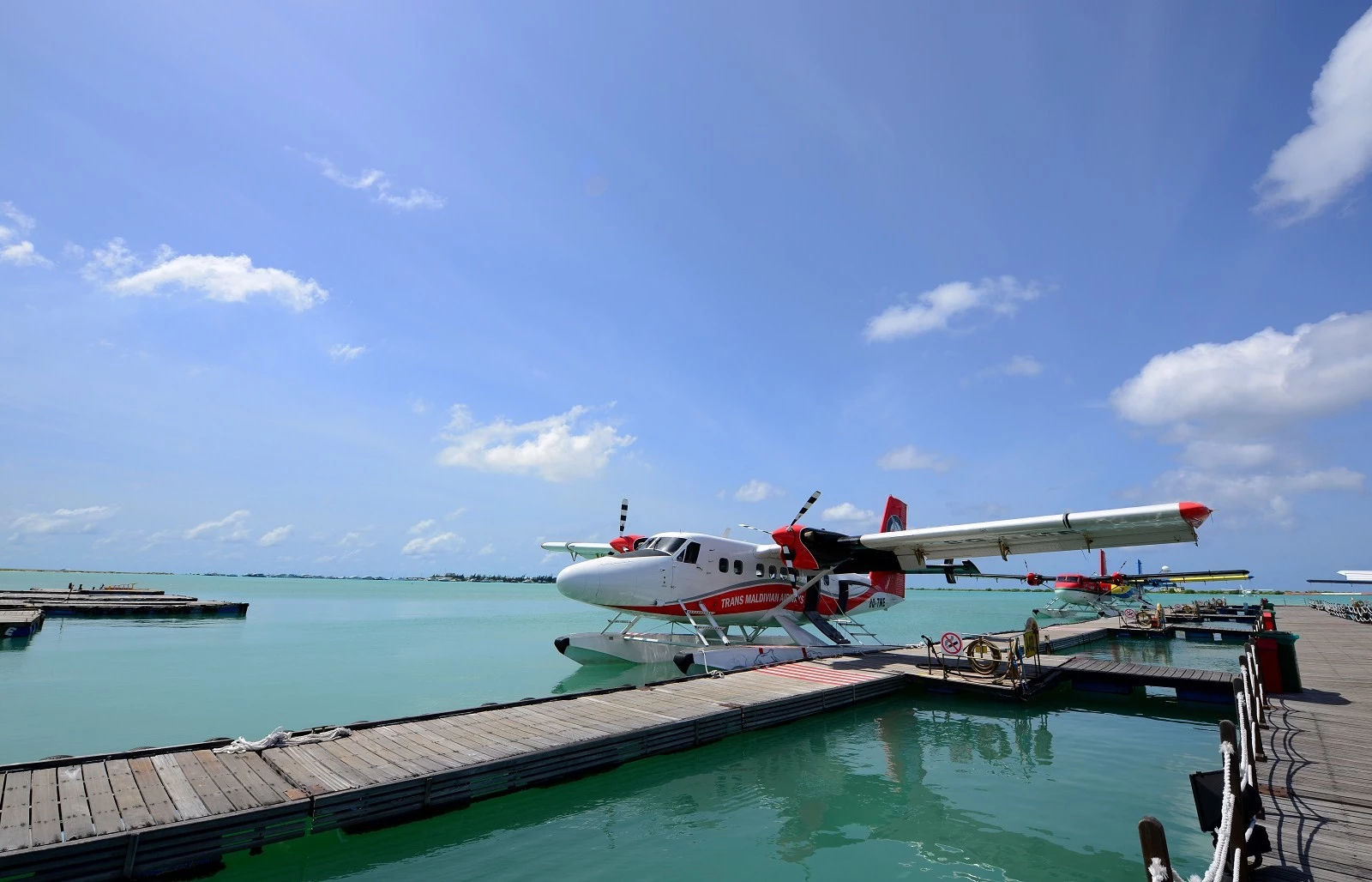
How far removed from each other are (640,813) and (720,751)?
2.85 metres

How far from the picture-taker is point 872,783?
28.8 ft

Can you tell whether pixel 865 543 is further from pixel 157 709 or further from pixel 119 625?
pixel 119 625

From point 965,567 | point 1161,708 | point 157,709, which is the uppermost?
point 965,567

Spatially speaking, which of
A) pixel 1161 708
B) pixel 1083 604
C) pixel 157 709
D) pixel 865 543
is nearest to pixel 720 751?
pixel 865 543

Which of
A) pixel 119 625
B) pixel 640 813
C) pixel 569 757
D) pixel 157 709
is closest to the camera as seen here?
pixel 640 813

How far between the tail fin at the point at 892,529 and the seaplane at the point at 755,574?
321 cm

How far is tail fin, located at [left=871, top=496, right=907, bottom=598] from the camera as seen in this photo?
23.5 m

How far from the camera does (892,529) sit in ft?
79.6

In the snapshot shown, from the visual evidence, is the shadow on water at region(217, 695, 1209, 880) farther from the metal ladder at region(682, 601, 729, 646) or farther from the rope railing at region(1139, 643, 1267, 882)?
the metal ladder at region(682, 601, 729, 646)

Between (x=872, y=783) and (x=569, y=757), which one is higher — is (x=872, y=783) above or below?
below

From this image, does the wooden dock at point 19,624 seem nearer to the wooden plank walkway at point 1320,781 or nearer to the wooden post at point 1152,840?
the wooden post at point 1152,840

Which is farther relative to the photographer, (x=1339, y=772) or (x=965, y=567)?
(x=965, y=567)

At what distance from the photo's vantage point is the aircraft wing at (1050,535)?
12.6 meters

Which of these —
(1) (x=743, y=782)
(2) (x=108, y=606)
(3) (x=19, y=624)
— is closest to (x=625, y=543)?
(1) (x=743, y=782)
